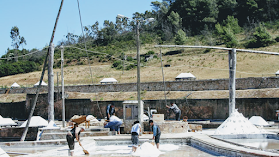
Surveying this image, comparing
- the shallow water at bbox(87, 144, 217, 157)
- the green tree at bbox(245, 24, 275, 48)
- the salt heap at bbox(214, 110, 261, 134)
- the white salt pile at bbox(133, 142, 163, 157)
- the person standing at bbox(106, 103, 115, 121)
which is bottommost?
the shallow water at bbox(87, 144, 217, 157)

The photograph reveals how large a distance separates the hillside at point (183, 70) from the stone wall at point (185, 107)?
236 centimetres

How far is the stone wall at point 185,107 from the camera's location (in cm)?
3081

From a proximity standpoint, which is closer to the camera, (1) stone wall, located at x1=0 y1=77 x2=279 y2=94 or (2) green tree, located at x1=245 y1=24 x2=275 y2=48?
(1) stone wall, located at x1=0 y1=77 x2=279 y2=94

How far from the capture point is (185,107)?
3472 centimetres

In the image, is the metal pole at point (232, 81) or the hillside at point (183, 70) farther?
the hillside at point (183, 70)

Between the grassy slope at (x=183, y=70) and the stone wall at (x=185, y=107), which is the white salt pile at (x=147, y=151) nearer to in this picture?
the stone wall at (x=185, y=107)

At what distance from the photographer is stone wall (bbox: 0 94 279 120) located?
30812 mm

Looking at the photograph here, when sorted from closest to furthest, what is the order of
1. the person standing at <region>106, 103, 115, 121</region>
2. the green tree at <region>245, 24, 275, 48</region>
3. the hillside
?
the person standing at <region>106, 103, 115, 121</region>, the hillside, the green tree at <region>245, 24, 275, 48</region>

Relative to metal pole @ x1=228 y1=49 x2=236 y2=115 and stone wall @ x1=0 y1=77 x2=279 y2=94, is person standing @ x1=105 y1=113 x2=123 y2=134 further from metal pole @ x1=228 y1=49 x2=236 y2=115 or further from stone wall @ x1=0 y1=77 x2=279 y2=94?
stone wall @ x1=0 y1=77 x2=279 y2=94

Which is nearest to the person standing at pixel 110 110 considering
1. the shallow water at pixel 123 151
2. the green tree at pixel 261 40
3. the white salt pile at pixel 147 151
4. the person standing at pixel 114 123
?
the person standing at pixel 114 123

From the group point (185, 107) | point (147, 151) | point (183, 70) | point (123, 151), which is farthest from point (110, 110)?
point (183, 70)

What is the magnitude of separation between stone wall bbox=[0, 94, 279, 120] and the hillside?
2.36 meters

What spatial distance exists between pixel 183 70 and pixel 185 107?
24705mm

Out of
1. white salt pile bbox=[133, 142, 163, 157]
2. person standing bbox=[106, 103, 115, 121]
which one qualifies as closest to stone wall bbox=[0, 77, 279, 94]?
person standing bbox=[106, 103, 115, 121]
